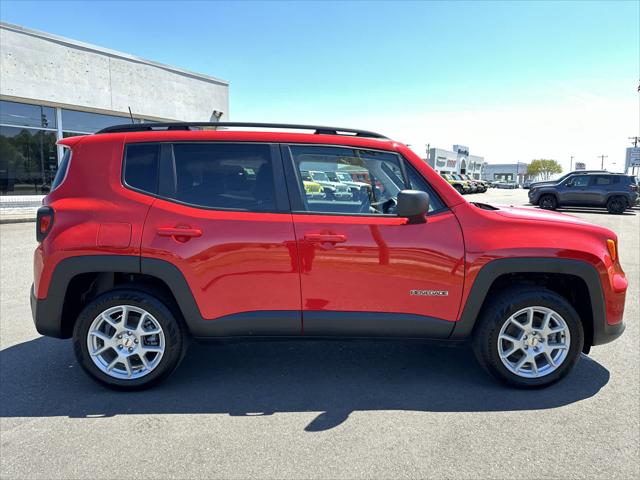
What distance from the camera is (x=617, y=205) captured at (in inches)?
739

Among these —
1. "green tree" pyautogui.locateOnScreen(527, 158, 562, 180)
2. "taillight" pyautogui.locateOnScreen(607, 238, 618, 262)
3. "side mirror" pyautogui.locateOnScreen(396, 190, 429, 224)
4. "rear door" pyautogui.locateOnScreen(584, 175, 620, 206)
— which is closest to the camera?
"side mirror" pyautogui.locateOnScreen(396, 190, 429, 224)

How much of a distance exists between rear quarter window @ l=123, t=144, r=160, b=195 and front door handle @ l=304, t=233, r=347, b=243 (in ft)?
3.79

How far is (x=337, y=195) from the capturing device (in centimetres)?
308

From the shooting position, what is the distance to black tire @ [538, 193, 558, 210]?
19547 millimetres

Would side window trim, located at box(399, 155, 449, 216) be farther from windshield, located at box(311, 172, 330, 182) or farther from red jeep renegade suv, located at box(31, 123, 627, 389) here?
windshield, located at box(311, 172, 330, 182)

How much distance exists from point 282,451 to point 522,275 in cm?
213

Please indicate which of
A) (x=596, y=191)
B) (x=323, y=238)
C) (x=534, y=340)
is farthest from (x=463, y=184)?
(x=323, y=238)

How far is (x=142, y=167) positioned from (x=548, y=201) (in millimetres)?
20704

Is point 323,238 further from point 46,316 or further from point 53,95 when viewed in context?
point 53,95

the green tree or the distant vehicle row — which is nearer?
the distant vehicle row

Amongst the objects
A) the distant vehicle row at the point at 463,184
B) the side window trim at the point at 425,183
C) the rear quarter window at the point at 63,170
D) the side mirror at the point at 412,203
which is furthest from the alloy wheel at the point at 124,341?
the distant vehicle row at the point at 463,184

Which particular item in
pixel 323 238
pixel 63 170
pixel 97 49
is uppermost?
pixel 97 49

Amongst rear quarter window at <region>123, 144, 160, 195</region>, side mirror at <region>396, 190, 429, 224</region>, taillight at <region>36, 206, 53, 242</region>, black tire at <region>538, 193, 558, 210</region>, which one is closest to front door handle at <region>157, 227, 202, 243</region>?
rear quarter window at <region>123, 144, 160, 195</region>

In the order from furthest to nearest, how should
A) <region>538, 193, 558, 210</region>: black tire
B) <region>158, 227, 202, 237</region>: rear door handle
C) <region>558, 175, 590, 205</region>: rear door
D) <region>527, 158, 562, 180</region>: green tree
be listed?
1. <region>527, 158, 562, 180</region>: green tree
2. <region>538, 193, 558, 210</region>: black tire
3. <region>558, 175, 590, 205</region>: rear door
4. <region>158, 227, 202, 237</region>: rear door handle
